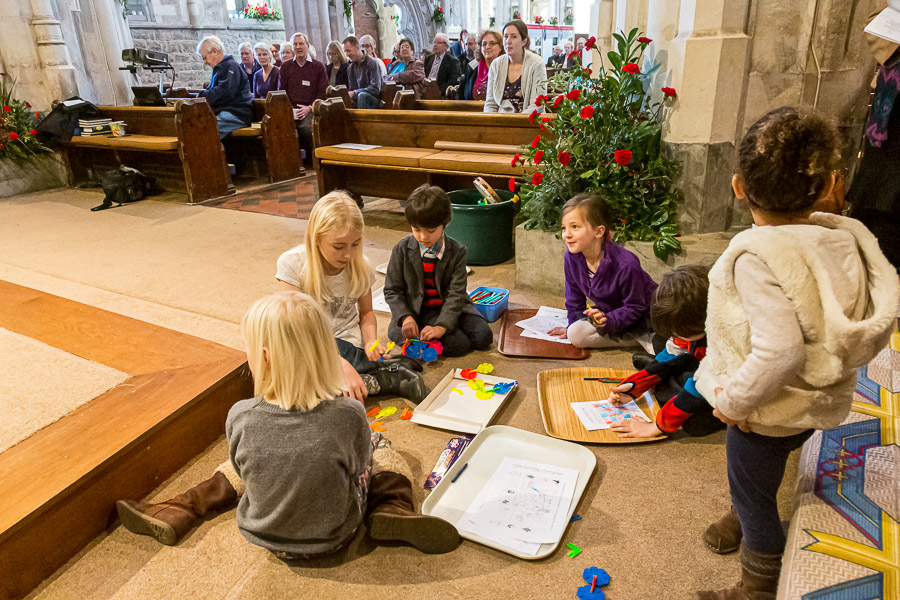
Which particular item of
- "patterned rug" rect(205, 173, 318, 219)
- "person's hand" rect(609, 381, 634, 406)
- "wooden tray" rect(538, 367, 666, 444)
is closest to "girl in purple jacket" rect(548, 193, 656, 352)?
"wooden tray" rect(538, 367, 666, 444)

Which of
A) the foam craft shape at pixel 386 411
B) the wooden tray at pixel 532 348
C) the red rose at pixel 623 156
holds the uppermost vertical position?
the red rose at pixel 623 156

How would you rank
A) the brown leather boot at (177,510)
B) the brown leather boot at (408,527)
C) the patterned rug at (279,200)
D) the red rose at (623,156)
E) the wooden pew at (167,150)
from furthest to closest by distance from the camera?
the wooden pew at (167,150), the patterned rug at (279,200), the red rose at (623,156), the brown leather boot at (177,510), the brown leather boot at (408,527)

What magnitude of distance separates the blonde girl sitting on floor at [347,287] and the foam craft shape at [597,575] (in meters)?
0.89

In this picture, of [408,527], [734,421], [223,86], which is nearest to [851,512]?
[734,421]

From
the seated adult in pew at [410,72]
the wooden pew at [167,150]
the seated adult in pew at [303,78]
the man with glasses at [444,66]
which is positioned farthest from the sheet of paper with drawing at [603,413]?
the man with glasses at [444,66]

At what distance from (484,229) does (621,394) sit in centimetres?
167

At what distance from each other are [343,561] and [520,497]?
1.66ft

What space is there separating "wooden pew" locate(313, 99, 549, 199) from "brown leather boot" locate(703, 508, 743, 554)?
2370 millimetres

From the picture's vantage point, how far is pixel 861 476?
1.39 m

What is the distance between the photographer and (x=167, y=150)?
17.5 ft

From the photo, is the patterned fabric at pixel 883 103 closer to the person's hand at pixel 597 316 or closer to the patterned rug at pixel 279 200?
the person's hand at pixel 597 316

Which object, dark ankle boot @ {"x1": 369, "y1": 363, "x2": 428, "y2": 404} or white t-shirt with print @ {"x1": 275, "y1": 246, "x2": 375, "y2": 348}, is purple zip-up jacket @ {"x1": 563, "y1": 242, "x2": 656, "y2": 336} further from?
white t-shirt with print @ {"x1": 275, "y1": 246, "x2": 375, "y2": 348}

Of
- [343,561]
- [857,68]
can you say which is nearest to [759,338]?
[343,561]

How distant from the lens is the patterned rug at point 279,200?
16.5 ft
